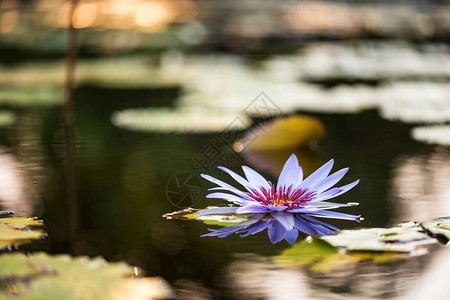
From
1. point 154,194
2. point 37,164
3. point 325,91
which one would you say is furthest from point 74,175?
point 325,91

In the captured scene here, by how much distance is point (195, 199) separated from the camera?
46.3 inches

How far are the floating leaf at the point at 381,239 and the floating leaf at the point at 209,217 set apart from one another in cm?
15

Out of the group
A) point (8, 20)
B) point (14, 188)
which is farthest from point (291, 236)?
point (8, 20)

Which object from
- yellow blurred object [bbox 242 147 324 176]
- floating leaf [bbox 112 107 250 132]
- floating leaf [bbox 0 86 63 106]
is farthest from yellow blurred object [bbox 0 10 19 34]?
yellow blurred object [bbox 242 147 324 176]

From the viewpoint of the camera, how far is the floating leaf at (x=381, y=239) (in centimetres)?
91

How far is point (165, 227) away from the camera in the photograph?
1.04 metres

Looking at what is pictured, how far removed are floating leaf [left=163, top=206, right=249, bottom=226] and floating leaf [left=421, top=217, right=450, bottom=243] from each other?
0.28 metres

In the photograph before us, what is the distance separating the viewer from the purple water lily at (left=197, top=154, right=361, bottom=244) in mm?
990

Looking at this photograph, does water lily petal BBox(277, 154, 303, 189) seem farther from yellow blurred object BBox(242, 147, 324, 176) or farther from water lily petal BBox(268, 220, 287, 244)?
yellow blurred object BBox(242, 147, 324, 176)

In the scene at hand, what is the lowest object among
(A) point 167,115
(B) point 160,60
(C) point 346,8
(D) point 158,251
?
(D) point 158,251

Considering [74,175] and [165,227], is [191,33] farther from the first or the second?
[165,227]

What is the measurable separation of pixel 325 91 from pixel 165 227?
1.75 m

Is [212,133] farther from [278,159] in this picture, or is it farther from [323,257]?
[323,257]

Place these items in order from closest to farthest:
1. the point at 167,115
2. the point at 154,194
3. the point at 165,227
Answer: the point at 165,227 < the point at 154,194 < the point at 167,115
